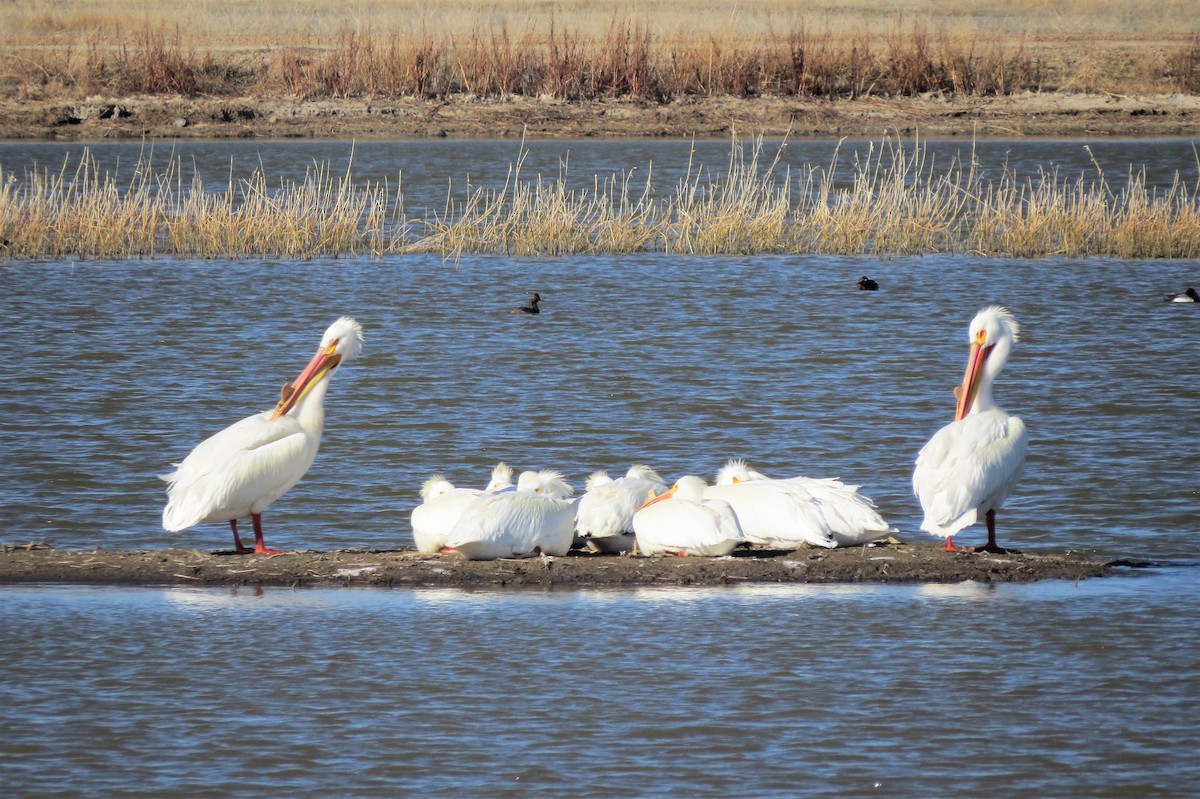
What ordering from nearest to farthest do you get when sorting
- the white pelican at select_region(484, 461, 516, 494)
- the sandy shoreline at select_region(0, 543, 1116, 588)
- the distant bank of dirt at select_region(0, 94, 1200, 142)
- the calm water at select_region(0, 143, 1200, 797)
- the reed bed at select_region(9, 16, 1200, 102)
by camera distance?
1. the calm water at select_region(0, 143, 1200, 797)
2. the sandy shoreline at select_region(0, 543, 1116, 588)
3. the white pelican at select_region(484, 461, 516, 494)
4. the distant bank of dirt at select_region(0, 94, 1200, 142)
5. the reed bed at select_region(9, 16, 1200, 102)

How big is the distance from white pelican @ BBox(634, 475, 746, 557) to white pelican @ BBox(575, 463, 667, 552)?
0.18 meters

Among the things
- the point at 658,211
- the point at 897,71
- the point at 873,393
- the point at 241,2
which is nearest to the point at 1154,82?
the point at 897,71

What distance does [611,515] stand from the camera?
24.1ft

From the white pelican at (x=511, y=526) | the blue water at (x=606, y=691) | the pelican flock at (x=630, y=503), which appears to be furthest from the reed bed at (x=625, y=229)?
the blue water at (x=606, y=691)

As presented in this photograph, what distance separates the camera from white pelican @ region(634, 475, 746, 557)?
275 inches

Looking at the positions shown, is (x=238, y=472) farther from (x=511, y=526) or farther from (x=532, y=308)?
(x=532, y=308)

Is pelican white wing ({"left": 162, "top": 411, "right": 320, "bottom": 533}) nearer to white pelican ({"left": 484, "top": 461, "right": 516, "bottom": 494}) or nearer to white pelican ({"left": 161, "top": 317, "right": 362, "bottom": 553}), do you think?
white pelican ({"left": 161, "top": 317, "right": 362, "bottom": 553})

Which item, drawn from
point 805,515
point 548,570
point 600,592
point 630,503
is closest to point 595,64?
point 630,503

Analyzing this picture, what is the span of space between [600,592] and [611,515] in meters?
0.57

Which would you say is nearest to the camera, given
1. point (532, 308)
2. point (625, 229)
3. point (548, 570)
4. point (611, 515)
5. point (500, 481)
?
point (548, 570)

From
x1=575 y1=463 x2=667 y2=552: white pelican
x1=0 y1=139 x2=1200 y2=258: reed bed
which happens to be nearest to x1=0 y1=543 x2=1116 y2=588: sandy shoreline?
x1=575 y1=463 x2=667 y2=552: white pelican

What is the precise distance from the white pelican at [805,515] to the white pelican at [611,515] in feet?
1.17

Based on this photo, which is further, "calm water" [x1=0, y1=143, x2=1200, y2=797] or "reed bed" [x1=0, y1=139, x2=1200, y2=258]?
"reed bed" [x1=0, y1=139, x2=1200, y2=258]

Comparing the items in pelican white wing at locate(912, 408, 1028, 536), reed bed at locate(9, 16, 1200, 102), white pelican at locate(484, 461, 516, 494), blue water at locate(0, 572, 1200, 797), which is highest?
reed bed at locate(9, 16, 1200, 102)
